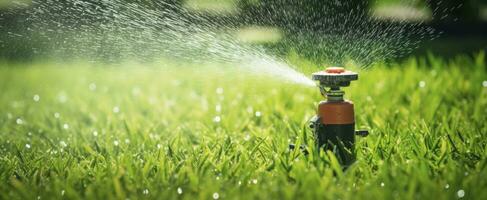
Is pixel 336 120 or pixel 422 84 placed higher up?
pixel 336 120

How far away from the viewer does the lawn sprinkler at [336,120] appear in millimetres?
2232

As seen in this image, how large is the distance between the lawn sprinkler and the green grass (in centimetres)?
5

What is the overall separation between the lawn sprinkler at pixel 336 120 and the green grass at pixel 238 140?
53 mm

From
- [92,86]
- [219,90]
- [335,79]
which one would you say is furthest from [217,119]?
[92,86]

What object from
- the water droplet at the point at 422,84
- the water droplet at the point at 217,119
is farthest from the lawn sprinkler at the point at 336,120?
the water droplet at the point at 422,84

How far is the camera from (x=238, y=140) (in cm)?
281

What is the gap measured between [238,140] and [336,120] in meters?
0.67

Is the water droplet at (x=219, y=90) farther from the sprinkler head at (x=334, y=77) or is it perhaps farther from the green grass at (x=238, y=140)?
the sprinkler head at (x=334, y=77)

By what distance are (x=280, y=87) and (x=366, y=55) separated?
0.65m

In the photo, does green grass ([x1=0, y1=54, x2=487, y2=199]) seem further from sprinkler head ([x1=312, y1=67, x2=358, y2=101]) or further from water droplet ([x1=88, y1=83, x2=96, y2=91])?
sprinkler head ([x1=312, y1=67, x2=358, y2=101])

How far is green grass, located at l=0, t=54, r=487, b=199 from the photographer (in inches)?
80.9

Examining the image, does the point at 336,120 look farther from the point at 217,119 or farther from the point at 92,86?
the point at 92,86

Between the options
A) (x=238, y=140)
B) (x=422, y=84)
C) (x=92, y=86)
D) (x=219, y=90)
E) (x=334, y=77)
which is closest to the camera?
(x=334, y=77)

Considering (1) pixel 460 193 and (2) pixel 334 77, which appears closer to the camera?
(1) pixel 460 193
